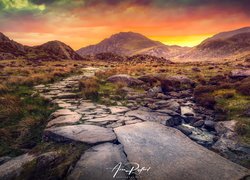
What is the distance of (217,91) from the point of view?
32.7ft

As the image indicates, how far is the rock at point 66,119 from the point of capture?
5.77 meters

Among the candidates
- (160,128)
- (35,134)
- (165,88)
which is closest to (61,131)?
(35,134)

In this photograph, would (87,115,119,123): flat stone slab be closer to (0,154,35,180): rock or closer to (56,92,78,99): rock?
(0,154,35,180): rock

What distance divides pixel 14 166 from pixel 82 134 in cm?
145

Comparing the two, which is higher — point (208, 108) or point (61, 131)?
point (61, 131)

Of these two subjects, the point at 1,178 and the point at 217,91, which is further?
the point at 217,91

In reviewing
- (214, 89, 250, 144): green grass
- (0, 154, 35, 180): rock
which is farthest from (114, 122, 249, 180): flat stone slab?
(0, 154, 35, 180): rock

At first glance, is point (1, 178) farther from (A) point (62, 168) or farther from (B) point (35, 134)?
(B) point (35, 134)

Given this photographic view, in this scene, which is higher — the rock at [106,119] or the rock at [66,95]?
the rock at [66,95]

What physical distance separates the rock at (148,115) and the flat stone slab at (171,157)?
3.24 ft

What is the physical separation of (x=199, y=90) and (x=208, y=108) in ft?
7.33

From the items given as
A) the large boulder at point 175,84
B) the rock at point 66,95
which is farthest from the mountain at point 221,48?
the rock at point 66,95

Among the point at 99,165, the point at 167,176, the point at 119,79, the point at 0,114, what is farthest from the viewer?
the point at 119,79

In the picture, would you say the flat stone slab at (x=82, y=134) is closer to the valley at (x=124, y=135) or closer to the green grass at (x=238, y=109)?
the valley at (x=124, y=135)
